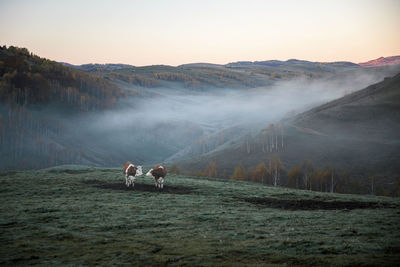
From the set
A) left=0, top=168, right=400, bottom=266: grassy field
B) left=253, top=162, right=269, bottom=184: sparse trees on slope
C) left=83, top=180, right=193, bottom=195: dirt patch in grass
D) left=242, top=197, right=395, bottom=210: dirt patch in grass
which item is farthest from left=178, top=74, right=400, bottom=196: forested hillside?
left=0, top=168, right=400, bottom=266: grassy field

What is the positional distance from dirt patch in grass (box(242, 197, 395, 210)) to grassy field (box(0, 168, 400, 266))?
9cm

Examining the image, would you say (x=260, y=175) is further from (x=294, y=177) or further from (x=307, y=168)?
(x=307, y=168)

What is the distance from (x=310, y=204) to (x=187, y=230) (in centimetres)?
1707

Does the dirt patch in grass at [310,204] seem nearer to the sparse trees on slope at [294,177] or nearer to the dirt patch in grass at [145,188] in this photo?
the dirt patch in grass at [145,188]

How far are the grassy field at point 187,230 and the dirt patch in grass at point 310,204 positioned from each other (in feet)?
0.31

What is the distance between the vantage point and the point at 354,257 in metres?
13.2

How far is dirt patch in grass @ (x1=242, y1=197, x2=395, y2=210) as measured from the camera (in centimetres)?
3011

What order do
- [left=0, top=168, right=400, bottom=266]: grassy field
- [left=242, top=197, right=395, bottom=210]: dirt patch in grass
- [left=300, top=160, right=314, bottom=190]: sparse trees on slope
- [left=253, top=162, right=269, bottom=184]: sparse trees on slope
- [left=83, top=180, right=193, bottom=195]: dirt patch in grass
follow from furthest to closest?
1. [left=300, top=160, right=314, bottom=190]: sparse trees on slope
2. [left=253, top=162, right=269, bottom=184]: sparse trees on slope
3. [left=83, top=180, right=193, bottom=195]: dirt patch in grass
4. [left=242, top=197, right=395, bottom=210]: dirt patch in grass
5. [left=0, top=168, right=400, bottom=266]: grassy field

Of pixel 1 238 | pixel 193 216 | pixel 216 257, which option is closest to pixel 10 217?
pixel 1 238

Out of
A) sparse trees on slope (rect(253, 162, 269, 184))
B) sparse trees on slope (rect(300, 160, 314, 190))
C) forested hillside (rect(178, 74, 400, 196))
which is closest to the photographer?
forested hillside (rect(178, 74, 400, 196))

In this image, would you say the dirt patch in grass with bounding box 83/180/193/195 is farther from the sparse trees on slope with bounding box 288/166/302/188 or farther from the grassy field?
the sparse trees on slope with bounding box 288/166/302/188

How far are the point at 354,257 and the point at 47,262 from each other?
44.8 ft

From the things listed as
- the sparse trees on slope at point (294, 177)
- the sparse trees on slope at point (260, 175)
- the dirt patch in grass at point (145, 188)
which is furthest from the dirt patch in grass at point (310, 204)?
the sparse trees on slope at point (294, 177)

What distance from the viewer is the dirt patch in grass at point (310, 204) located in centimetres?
3011
